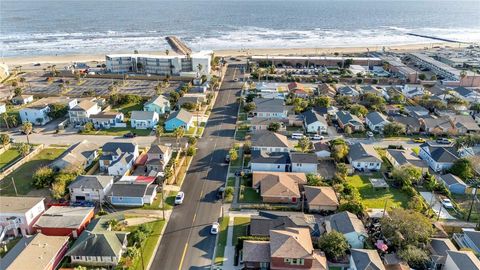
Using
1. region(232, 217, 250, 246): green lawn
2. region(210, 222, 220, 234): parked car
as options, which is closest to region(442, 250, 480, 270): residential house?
region(232, 217, 250, 246): green lawn

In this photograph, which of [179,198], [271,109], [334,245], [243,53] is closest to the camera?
[334,245]

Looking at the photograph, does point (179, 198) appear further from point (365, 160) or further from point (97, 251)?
point (365, 160)

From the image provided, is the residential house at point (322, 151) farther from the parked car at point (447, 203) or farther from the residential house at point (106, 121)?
the residential house at point (106, 121)

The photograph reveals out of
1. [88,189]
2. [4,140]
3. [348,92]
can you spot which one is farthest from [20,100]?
[348,92]

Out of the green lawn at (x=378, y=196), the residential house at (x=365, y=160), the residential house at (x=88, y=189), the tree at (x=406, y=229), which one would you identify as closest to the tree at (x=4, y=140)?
the residential house at (x=88, y=189)

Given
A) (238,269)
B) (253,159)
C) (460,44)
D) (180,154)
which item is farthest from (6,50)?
(460,44)

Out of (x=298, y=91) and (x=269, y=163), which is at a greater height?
(x=298, y=91)
